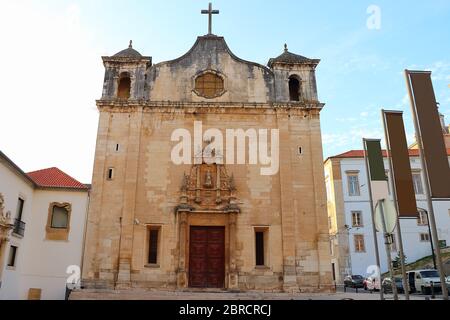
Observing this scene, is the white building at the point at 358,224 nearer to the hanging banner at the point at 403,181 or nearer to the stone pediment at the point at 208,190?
the stone pediment at the point at 208,190

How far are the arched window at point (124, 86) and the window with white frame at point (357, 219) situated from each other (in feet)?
81.4

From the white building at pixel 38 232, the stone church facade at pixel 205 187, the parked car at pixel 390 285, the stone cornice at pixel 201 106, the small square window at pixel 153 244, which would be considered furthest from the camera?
the parked car at pixel 390 285

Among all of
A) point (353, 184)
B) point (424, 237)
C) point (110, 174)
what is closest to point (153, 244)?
point (110, 174)

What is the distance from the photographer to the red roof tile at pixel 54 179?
2259 centimetres

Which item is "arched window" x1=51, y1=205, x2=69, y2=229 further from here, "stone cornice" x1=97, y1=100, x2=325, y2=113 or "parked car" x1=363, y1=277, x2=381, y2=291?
"parked car" x1=363, y1=277, x2=381, y2=291

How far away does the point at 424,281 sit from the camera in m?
20.5

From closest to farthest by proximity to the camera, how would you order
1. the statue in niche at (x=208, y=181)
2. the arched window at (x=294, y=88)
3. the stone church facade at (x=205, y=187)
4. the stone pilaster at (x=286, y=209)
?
the stone pilaster at (x=286, y=209)
the stone church facade at (x=205, y=187)
the statue in niche at (x=208, y=181)
the arched window at (x=294, y=88)

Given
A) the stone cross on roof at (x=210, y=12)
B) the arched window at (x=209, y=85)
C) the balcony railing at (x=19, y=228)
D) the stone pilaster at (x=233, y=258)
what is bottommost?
the stone pilaster at (x=233, y=258)

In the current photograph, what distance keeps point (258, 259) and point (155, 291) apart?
5191 millimetres

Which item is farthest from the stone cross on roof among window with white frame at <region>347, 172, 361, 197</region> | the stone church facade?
window with white frame at <region>347, 172, 361, 197</region>

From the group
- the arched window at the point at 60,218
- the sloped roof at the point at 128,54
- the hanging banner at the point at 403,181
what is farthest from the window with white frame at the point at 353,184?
the hanging banner at the point at 403,181

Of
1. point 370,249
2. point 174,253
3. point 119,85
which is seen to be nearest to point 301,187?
point 174,253

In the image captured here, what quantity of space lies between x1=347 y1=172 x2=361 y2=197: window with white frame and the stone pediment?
21550mm
